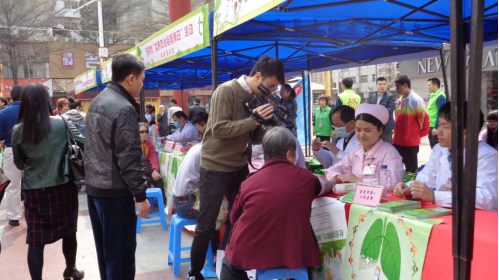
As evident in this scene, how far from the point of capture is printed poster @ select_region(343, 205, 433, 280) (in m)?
1.79

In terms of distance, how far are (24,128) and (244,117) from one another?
159cm

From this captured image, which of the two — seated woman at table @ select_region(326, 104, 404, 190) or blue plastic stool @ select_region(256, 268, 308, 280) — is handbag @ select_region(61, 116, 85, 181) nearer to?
blue plastic stool @ select_region(256, 268, 308, 280)

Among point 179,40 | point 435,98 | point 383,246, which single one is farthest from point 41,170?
point 435,98

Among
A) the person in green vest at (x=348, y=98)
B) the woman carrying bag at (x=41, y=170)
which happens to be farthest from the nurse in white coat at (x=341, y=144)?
the person in green vest at (x=348, y=98)

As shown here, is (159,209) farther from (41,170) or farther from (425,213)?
(425,213)

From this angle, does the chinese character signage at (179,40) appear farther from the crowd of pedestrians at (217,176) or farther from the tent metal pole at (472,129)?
the tent metal pole at (472,129)

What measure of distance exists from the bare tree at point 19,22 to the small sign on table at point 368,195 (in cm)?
2643

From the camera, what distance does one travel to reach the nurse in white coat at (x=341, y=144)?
3.72 metres

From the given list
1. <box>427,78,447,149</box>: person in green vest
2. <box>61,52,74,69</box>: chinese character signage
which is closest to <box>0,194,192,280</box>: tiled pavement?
<box>427,78,447,149</box>: person in green vest

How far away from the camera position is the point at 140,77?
2420 mm

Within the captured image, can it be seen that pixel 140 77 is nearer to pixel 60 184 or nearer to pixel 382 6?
pixel 60 184

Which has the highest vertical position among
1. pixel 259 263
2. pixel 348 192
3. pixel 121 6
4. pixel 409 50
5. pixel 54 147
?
pixel 121 6

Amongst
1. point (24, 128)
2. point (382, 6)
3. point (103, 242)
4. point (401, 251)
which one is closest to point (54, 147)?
point (24, 128)

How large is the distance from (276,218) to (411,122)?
407cm
